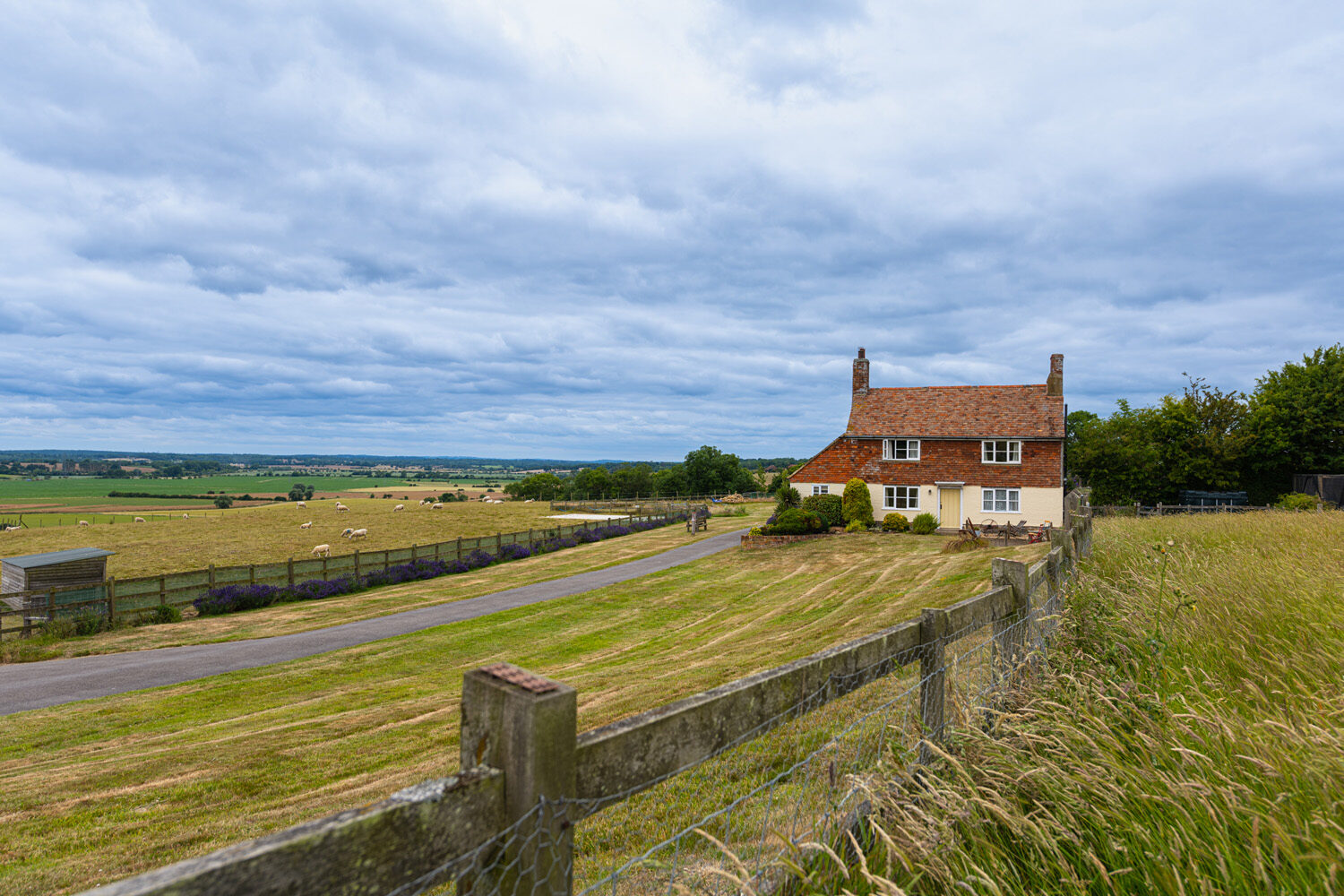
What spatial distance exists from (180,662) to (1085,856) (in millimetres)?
19346

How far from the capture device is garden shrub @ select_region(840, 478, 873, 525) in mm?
34500

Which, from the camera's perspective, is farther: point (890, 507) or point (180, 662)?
point (890, 507)

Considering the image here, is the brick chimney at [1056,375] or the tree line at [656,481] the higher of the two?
the brick chimney at [1056,375]

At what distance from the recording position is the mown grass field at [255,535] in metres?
33.6

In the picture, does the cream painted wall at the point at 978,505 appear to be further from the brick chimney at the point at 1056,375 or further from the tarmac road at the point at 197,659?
the tarmac road at the point at 197,659

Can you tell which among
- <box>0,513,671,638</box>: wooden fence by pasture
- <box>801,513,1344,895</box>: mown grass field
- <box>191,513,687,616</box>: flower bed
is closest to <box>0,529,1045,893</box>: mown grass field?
<box>801,513,1344,895</box>: mown grass field

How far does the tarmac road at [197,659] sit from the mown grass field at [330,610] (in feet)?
2.83

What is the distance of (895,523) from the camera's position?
34250mm

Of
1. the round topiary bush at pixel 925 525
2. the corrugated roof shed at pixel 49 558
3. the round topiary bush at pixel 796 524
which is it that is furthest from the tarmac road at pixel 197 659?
the round topiary bush at pixel 925 525

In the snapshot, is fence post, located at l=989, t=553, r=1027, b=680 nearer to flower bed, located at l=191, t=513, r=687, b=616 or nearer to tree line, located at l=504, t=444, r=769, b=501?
flower bed, located at l=191, t=513, r=687, b=616

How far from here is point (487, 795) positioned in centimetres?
171

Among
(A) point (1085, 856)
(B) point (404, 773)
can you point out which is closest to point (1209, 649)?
(A) point (1085, 856)

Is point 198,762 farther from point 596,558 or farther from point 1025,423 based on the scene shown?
point 1025,423

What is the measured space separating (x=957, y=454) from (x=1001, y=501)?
3161 mm
